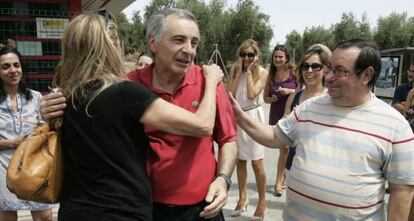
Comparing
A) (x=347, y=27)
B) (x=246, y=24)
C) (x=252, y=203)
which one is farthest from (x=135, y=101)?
A: (x=347, y=27)

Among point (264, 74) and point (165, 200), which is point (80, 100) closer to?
point (165, 200)

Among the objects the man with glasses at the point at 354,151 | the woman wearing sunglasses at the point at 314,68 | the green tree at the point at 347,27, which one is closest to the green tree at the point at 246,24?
the green tree at the point at 347,27

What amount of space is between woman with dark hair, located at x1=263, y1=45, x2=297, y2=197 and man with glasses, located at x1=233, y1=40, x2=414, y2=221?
2711mm

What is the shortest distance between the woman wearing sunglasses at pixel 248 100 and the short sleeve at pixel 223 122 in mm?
2265

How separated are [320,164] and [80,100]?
1165 millimetres

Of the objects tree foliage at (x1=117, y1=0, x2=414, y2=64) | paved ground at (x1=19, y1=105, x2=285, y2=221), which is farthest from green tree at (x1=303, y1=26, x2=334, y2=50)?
paved ground at (x1=19, y1=105, x2=285, y2=221)

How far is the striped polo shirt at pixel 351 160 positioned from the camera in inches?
74.8

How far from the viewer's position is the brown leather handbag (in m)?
1.68

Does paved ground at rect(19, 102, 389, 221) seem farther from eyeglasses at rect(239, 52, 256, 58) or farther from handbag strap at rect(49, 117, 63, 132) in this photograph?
handbag strap at rect(49, 117, 63, 132)

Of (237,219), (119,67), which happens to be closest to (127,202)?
(119,67)

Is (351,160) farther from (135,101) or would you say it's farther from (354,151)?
(135,101)

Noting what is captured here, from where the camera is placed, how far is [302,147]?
2.12m

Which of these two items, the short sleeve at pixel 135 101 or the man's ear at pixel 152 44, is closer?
the short sleeve at pixel 135 101

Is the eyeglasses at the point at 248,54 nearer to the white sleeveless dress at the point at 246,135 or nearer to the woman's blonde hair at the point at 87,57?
the white sleeveless dress at the point at 246,135
